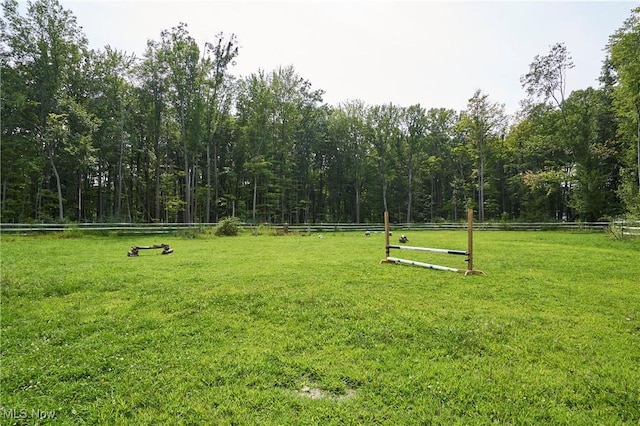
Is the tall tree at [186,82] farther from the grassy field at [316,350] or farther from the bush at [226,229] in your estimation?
the grassy field at [316,350]

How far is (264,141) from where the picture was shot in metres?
33.8

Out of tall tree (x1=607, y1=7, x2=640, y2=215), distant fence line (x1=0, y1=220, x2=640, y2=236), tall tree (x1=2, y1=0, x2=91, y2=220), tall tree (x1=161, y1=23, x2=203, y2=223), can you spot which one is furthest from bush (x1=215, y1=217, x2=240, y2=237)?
tall tree (x1=607, y1=7, x2=640, y2=215)

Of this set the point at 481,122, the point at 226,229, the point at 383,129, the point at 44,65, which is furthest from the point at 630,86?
the point at 44,65

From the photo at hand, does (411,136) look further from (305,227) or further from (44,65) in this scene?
(44,65)

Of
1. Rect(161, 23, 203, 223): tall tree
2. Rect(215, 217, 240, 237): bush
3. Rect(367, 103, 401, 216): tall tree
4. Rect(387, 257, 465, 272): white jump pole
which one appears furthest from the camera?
Rect(367, 103, 401, 216): tall tree

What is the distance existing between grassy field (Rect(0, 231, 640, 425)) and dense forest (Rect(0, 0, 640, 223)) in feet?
63.0

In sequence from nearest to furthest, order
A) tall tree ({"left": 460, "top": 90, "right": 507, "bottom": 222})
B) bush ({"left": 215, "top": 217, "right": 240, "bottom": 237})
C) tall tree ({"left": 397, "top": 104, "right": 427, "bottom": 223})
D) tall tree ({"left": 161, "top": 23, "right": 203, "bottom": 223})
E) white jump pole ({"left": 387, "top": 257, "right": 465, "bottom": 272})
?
white jump pole ({"left": 387, "top": 257, "right": 465, "bottom": 272}), bush ({"left": 215, "top": 217, "right": 240, "bottom": 237}), tall tree ({"left": 161, "top": 23, "right": 203, "bottom": 223}), tall tree ({"left": 460, "top": 90, "right": 507, "bottom": 222}), tall tree ({"left": 397, "top": 104, "right": 427, "bottom": 223})

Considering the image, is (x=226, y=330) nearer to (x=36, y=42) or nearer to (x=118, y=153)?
(x=36, y=42)

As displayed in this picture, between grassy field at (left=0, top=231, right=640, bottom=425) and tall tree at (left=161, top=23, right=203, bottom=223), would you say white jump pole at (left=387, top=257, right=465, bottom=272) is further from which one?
tall tree at (left=161, top=23, right=203, bottom=223)

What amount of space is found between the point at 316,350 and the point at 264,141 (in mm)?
31923

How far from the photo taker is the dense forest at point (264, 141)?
22375 mm

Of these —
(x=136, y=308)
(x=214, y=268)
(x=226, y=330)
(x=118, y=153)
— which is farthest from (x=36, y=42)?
(x=226, y=330)

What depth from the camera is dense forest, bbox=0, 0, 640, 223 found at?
22375 millimetres

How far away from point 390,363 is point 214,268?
5825 mm
